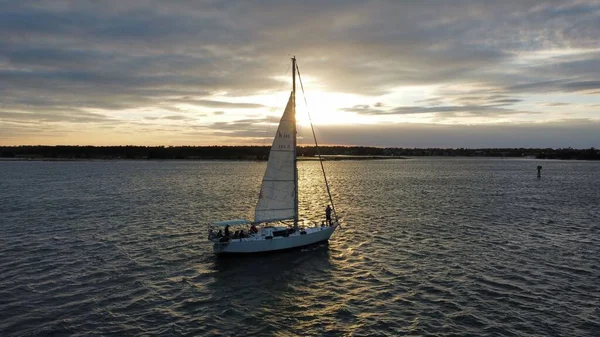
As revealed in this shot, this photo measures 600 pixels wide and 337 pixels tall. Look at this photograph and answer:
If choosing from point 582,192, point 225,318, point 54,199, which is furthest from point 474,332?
point 582,192

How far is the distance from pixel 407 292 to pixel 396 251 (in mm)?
9377

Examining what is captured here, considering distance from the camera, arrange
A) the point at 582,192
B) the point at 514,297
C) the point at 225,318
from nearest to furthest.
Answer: the point at 225,318 → the point at 514,297 → the point at 582,192

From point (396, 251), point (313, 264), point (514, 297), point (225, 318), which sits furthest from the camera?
point (396, 251)

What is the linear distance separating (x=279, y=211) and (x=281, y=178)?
287cm

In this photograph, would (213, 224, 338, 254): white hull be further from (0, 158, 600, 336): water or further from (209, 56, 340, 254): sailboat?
(0, 158, 600, 336): water

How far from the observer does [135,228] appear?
42625 millimetres

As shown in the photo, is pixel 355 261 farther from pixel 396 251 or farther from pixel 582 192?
pixel 582 192

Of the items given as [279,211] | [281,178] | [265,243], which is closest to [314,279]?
[265,243]

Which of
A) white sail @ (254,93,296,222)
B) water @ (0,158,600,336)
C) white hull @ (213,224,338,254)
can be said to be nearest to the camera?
water @ (0,158,600,336)

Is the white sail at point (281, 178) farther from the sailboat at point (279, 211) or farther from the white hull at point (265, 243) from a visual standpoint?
the white hull at point (265, 243)

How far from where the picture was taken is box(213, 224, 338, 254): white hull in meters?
30.9

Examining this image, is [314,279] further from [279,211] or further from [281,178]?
[281,178]

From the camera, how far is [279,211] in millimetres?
34469

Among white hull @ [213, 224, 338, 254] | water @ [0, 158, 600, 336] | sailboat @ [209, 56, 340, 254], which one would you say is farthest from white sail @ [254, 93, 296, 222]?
water @ [0, 158, 600, 336]
